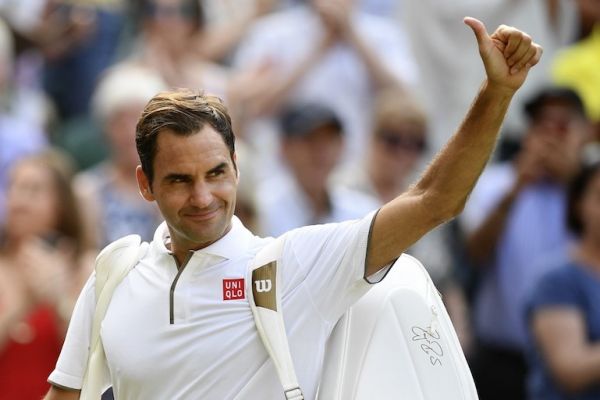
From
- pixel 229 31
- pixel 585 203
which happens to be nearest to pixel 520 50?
pixel 585 203

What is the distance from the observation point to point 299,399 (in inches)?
166

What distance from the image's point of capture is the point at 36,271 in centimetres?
764

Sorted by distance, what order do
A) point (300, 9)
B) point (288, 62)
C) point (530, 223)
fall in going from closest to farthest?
point (530, 223) < point (288, 62) < point (300, 9)

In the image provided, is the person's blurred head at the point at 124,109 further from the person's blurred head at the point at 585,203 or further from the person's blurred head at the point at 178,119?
the person's blurred head at the point at 178,119

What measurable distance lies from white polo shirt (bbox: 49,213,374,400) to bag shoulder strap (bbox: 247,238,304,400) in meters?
0.03

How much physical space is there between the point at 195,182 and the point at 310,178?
3.95 m

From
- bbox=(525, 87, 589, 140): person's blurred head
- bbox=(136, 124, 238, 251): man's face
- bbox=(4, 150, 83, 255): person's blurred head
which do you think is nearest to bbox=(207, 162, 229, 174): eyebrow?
bbox=(136, 124, 238, 251): man's face

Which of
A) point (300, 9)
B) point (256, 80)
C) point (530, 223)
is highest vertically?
point (300, 9)

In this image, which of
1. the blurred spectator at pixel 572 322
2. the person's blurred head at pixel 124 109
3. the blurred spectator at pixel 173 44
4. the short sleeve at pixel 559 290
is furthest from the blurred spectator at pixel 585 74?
the person's blurred head at pixel 124 109

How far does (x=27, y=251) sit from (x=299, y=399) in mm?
3874

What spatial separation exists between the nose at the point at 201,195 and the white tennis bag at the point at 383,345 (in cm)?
26

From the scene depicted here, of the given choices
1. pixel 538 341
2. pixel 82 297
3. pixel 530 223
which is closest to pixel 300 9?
pixel 530 223

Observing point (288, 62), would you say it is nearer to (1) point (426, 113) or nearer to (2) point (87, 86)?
(1) point (426, 113)

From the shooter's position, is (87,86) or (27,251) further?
(87,86)
